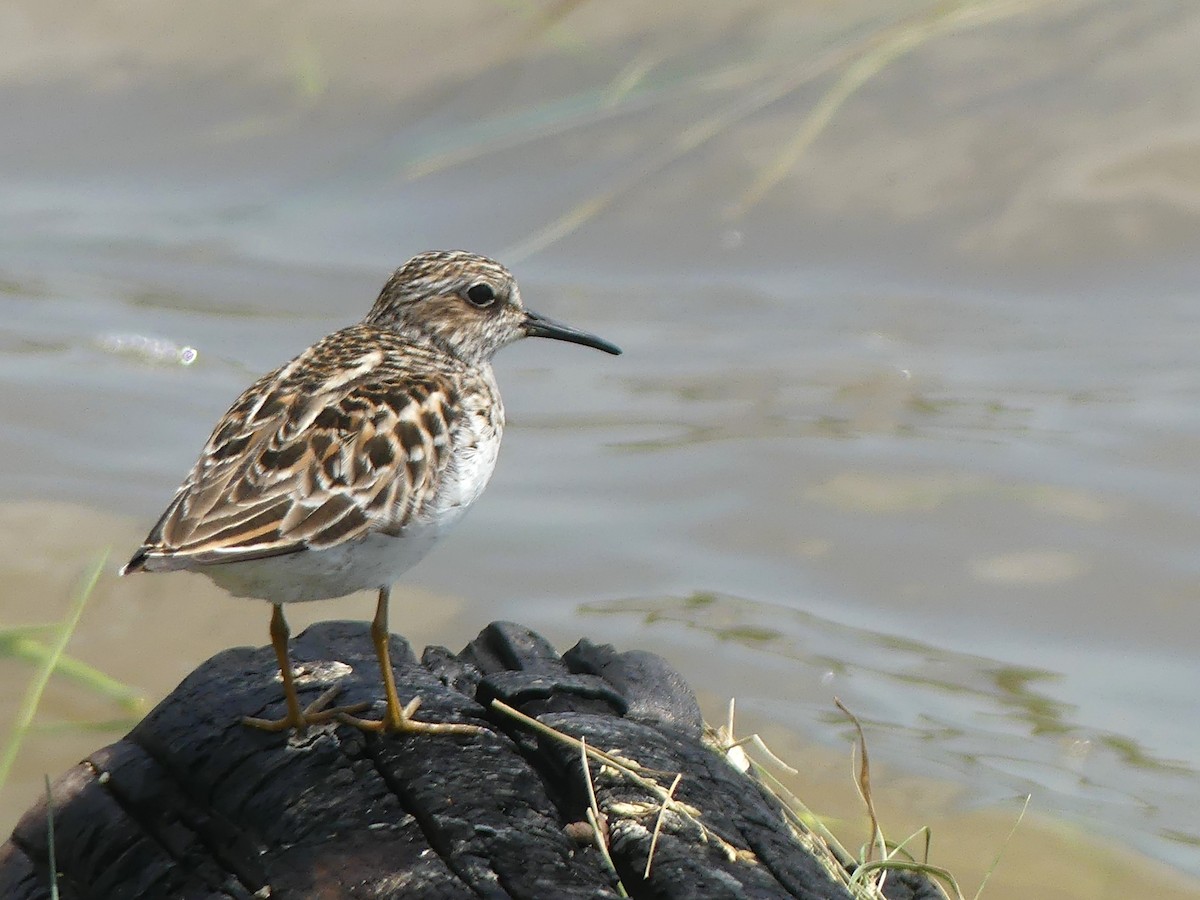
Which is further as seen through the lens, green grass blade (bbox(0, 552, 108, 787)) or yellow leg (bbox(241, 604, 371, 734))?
green grass blade (bbox(0, 552, 108, 787))

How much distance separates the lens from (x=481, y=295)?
19.0 ft

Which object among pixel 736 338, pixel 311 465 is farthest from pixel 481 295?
pixel 736 338

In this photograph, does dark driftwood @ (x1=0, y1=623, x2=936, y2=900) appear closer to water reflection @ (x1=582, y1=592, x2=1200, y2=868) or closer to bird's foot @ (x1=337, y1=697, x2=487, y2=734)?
bird's foot @ (x1=337, y1=697, x2=487, y2=734)

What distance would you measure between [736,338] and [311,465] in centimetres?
488

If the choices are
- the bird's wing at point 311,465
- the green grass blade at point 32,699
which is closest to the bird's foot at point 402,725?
the bird's wing at point 311,465

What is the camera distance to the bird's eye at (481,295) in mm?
5758

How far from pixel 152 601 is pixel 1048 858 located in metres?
3.48

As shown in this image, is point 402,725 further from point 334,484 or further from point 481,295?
point 481,295

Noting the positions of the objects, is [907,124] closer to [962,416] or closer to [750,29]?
[750,29]

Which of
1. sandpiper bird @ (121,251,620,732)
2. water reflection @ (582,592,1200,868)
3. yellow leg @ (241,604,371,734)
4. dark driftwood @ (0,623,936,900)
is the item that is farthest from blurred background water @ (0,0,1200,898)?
sandpiper bird @ (121,251,620,732)

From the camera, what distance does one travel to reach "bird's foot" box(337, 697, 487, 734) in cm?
423

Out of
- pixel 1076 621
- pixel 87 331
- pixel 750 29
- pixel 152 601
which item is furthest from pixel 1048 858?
pixel 750 29

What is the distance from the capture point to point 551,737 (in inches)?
163

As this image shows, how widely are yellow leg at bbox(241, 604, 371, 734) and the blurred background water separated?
1.67 m
